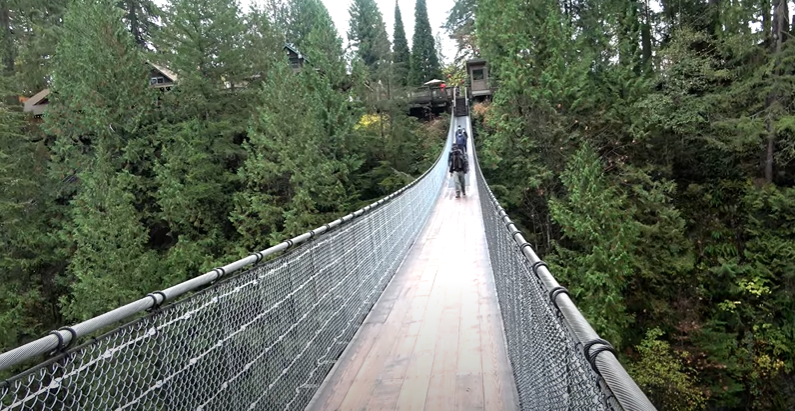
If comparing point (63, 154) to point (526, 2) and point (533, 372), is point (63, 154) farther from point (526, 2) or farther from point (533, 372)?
point (533, 372)

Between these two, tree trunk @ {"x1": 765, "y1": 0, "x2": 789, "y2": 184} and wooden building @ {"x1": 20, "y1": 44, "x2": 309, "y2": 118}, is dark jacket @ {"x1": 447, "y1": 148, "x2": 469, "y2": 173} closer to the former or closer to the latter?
tree trunk @ {"x1": 765, "y1": 0, "x2": 789, "y2": 184}

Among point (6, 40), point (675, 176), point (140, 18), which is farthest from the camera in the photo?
point (140, 18)

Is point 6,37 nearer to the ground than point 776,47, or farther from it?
farther from it

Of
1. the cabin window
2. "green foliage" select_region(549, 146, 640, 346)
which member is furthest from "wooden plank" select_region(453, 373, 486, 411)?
the cabin window

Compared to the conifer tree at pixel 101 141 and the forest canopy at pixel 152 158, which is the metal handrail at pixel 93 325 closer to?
the forest canopy at pixel 152 158

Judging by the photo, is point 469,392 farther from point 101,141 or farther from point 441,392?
point 101,141

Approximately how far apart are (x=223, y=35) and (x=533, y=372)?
57.3 feet

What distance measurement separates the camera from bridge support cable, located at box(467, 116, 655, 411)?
1.04 metres

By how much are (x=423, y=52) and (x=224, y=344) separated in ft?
133

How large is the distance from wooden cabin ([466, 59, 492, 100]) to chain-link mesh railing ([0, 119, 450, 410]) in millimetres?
24469

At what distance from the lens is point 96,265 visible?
13562 mm

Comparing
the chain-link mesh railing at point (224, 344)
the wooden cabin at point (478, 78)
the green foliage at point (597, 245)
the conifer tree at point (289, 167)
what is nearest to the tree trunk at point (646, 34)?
the green foliage at point (597, 245)

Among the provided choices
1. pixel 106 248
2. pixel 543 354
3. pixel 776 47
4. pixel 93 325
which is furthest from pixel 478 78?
pixel 93 325

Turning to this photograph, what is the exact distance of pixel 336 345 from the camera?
3.54 m
